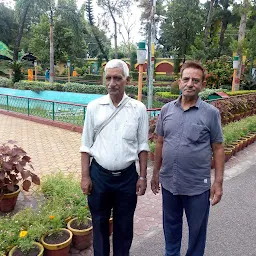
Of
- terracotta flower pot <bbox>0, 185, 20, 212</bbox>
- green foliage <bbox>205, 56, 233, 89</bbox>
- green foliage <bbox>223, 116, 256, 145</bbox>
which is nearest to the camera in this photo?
terracotta flower pot <bbox>0, 185, 20, 212</bbox>

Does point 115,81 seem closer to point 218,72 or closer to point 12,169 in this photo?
point 12,169

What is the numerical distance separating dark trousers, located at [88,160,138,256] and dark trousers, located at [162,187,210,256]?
323mm

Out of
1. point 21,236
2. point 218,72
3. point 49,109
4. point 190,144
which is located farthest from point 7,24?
point 190,144

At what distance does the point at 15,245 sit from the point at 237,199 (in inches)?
120

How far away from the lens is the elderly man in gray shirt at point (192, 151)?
207cm

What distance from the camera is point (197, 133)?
2045 mm

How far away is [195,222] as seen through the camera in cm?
219

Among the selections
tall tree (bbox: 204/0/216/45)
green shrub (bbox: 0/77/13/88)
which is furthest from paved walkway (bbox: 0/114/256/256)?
tall tree (bbox: 204/0/216/45)

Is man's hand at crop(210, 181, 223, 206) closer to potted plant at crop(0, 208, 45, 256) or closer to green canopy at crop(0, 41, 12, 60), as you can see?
potted plant at crop(0, 208, 45, 256)

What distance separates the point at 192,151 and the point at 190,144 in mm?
54

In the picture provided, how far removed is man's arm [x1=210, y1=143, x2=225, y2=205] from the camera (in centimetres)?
213

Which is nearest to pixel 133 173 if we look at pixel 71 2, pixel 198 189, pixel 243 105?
pixel 198 189

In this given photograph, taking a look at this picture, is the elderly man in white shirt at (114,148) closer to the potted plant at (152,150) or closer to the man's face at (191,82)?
the man's face at (191,82)

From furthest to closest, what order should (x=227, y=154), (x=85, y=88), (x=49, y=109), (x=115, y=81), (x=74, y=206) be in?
1. (x=85, y=88)
2. (x=49, y=109)
3. (x=227, y=154)
4. (x=74, y=206)
5. (x=115, y=81)
